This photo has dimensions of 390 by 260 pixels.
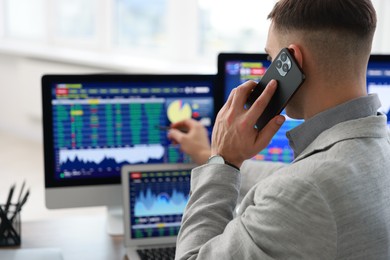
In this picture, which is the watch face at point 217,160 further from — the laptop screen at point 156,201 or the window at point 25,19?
the window at point 25,19

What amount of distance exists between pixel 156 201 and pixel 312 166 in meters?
0.84

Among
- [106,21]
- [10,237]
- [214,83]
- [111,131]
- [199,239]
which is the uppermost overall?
[106,21]

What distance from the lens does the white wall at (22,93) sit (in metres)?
5.52

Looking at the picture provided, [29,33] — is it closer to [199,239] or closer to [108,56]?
[108,56]

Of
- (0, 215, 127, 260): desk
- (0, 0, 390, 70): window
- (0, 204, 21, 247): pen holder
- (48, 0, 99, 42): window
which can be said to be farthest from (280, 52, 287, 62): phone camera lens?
(48, 0, 99, 42): window

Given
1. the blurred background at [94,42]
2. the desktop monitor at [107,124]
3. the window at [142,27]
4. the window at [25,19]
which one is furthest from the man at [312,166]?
the window at [25,19]

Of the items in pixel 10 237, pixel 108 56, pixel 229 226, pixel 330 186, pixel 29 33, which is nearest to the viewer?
pixel 330 186

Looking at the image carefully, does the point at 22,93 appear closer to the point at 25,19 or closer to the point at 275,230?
the point at 25,19

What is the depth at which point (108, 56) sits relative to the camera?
533 centimetres

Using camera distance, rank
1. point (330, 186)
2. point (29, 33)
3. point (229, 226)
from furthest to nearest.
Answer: point (29, 33) → point (229, 226) → point (330, 186)

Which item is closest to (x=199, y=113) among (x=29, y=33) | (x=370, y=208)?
(x=370, y=208)

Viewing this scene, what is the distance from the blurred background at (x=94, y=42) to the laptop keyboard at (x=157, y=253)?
8.64ft

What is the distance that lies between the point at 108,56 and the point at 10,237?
3602mm

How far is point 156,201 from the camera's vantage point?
1.85 m
